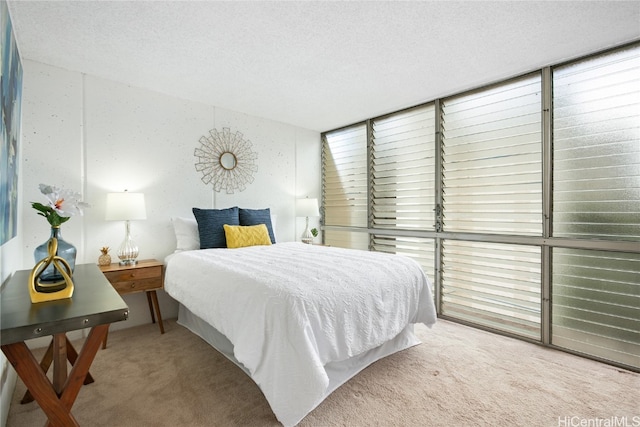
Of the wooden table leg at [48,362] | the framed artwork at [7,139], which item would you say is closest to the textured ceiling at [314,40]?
the framed artwork at [7,139]

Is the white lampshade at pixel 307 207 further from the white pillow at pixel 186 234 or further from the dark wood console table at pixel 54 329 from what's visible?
the dark wood console table at pixel 54 329

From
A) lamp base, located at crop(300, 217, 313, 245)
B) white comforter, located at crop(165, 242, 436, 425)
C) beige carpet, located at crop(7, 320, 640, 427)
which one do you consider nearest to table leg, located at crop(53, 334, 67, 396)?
beige carpet, located at crop(7, 320, 640, 427)

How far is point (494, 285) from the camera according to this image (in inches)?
122

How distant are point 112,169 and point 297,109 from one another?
7.16ft

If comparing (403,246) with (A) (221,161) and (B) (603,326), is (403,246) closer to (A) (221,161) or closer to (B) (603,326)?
(B) (603,326)

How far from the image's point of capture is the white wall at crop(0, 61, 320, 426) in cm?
273

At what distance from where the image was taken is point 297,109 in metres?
3.97

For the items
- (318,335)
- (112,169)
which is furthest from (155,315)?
(318,335)

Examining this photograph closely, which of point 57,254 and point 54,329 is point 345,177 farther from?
point 54,329

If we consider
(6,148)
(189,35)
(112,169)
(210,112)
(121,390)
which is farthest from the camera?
(210,112)

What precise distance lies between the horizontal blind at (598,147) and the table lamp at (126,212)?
12.5 feet

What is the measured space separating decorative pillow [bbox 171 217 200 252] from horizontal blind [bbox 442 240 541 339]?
9.10 feet

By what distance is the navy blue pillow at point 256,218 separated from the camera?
3707 mm

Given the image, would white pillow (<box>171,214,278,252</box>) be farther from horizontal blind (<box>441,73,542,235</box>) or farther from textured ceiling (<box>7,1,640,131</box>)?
horizontal blind (<box>441,73,542,235</box>)
